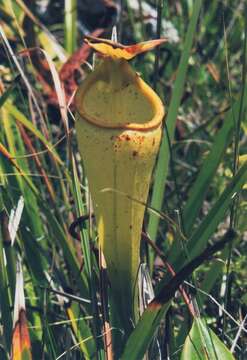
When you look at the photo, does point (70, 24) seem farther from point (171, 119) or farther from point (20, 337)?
point (20, 337)

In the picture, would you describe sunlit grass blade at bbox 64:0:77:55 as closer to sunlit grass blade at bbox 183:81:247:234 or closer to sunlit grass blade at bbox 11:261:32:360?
sunlit grass blade at bbox 183:81:247:234

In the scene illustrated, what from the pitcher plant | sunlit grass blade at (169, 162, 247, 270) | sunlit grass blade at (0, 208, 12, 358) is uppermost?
the pitcher plant

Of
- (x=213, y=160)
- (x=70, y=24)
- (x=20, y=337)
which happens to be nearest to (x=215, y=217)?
(x=213, y=160)

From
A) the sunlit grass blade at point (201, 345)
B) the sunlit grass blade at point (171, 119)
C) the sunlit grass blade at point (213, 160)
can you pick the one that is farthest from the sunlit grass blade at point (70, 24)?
the sunlit grass blade at point (201, 345)

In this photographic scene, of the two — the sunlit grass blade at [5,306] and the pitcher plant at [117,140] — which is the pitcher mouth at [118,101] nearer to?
the pitcher plant at [117,140]

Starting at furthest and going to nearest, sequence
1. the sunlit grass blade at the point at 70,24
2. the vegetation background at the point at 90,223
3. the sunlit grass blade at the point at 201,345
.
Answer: the sunlit grass blade at the point at 70,24, the vegetation background at the point at 90,223, the sunlit grass blade at the point at 201,345

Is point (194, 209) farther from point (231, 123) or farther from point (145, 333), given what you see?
point (145, 333)

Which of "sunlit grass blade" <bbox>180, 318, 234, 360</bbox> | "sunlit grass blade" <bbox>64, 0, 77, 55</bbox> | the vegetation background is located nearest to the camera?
"sunlit grass blade" <bbox>180, 318, 234, 360</bbox>

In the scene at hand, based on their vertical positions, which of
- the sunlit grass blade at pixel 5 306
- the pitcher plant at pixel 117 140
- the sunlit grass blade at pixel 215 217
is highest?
the pitcher plant at pixel 117 140

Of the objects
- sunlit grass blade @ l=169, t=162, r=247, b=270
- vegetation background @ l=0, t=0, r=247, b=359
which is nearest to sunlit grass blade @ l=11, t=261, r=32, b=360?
vegetation background @ l=0, t=0, r=247, b=359
